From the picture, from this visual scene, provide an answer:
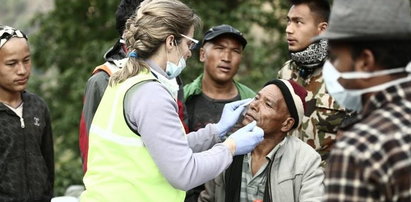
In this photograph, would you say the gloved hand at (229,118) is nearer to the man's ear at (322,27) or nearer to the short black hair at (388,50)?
the man's ear at (322,27)

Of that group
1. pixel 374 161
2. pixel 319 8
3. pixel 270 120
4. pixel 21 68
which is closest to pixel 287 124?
pixel 270 120

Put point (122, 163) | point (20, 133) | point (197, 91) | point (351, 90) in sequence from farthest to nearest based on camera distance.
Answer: point (197, 91), point (20, 133), point (122, 163), point (351, 90)

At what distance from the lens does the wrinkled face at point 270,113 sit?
413cm

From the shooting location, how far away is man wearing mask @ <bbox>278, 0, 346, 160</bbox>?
4.53 meters

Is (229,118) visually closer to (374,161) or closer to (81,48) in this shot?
(374,161)

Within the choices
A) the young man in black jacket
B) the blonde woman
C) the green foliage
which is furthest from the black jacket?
the green foliage

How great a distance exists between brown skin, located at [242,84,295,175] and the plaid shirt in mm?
1874

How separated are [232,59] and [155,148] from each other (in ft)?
7.22

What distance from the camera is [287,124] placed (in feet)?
13.6

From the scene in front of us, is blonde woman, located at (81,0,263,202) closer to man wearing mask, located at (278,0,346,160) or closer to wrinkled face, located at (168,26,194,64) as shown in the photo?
wrinkled face, located at (168,26,194,64)

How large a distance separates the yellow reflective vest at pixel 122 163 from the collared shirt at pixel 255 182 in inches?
30.2

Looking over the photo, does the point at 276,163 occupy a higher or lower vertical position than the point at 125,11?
lower

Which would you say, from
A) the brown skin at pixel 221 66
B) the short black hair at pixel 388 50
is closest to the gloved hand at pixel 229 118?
the brown skin at pixel 221 66

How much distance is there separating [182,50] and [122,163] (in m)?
0.60
